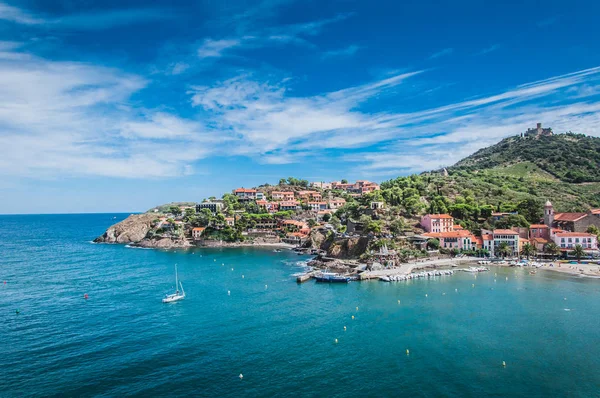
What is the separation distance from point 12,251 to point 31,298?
187ft

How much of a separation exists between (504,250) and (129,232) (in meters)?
101

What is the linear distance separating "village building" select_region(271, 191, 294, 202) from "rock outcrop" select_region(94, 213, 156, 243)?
43400mm

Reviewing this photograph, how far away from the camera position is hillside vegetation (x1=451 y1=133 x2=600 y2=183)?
121562mm

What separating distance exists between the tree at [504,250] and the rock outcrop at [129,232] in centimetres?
9467

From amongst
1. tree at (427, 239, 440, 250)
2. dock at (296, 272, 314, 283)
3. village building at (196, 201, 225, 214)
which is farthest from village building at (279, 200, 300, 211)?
dock at (296, 272, 314, 283)

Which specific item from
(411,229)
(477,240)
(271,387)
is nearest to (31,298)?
(271,387)

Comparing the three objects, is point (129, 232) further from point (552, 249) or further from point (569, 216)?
point (569, 216)

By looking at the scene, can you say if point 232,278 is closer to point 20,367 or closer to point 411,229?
point 20,367

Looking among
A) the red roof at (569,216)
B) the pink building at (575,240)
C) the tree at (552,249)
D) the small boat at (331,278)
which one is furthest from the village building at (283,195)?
the pink building at (575,240)

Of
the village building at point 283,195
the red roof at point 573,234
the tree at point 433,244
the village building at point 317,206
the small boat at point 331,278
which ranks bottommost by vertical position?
the small boat at point 331,278

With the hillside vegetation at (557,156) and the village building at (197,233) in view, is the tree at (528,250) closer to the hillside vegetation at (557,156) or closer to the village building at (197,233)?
the hillside vegetation at (557,156)

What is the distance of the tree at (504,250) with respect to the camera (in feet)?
221

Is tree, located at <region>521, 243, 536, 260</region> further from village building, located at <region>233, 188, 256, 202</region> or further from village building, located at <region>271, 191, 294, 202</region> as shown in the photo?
village building, located at <region>233, 188, 256, 202</region>

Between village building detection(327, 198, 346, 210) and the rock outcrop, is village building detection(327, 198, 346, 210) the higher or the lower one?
the higher one
